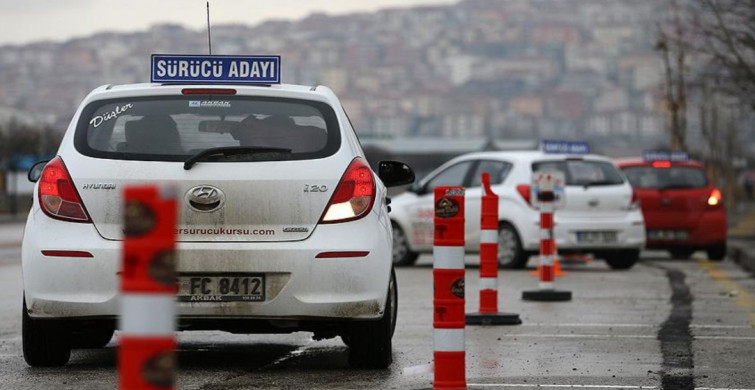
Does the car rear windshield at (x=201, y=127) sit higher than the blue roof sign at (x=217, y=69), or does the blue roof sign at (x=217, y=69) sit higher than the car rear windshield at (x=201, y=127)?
the blue roof sign at (x=217, y=69)

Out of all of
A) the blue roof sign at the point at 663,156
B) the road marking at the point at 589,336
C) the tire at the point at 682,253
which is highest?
the road marking at the point at 589,336

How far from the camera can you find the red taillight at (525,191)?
64.5 feet

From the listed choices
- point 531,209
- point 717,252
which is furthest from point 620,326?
point 717,252

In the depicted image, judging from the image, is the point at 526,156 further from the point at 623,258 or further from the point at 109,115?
the point at 109,115

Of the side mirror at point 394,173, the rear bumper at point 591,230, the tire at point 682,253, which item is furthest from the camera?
the tire at point 682,253

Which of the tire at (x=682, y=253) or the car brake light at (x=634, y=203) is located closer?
the car brake light at (x=634, y=203)

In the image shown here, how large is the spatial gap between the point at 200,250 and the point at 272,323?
1.74 ft

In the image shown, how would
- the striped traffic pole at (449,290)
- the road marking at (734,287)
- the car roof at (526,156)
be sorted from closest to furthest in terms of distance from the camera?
the striped traffic pole at (449,290)
the road marking at (734,287)
the car roof at (526,156)

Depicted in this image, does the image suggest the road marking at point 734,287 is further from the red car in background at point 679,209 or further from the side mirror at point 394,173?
the side mirror at point 394,173

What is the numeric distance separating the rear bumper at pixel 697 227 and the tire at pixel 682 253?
0.78 m

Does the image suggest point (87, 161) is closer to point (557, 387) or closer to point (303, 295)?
point (303, 295)

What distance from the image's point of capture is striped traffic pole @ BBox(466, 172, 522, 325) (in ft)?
39.3

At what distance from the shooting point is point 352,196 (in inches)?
338

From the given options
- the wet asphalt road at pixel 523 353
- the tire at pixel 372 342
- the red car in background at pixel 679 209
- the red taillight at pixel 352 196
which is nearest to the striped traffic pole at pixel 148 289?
the wet asphalt road at pixel 523 353
